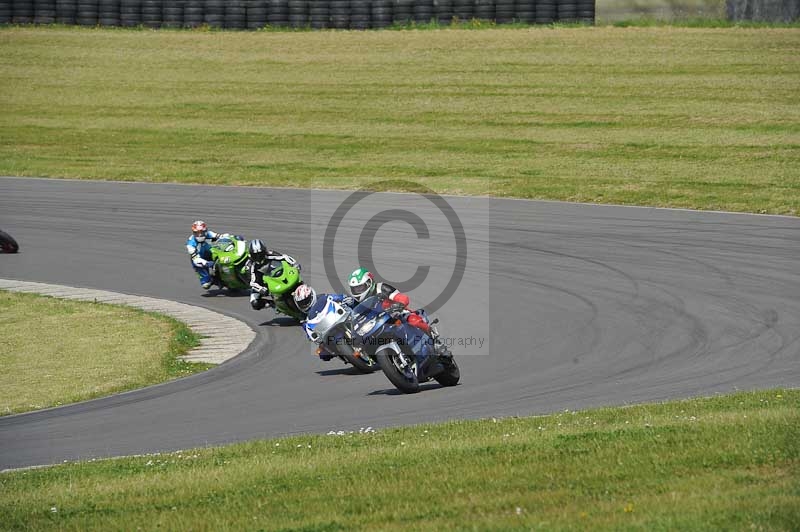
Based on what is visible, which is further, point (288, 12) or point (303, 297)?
point (288, 12)

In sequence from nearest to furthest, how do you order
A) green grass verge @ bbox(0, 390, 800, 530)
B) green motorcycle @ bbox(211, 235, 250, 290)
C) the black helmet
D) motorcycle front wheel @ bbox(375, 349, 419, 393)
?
green grass verge @ bbox(0, 390, 800, 530) < motorcycle front wheel @ bbox(375, 349, 419, 393) < the black helmet < green motorcycle @ bbox(211, 235, 250, 290)

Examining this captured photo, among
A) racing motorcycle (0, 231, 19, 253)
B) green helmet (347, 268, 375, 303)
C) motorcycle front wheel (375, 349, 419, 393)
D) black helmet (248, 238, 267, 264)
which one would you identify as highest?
green helmet (347, 268, 375, 303)

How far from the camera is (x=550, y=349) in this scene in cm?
1519

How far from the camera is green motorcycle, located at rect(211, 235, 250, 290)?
1994 centimetres

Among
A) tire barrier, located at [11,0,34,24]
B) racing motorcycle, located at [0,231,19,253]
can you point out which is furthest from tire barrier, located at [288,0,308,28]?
racing motorcycle, located at [0,231,19,253]

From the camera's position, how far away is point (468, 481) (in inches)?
330

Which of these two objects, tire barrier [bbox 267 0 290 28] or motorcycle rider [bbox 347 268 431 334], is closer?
motorcycle rider [bbox 347 268 431 334]

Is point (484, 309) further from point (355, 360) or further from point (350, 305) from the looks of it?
point (350, 305)

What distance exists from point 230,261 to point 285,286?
2913mm

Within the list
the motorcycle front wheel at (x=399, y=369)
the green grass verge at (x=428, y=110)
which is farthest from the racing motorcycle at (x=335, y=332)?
the green grass verge at (x=428, y=110)

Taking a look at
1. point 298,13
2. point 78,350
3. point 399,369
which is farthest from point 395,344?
point 298,13

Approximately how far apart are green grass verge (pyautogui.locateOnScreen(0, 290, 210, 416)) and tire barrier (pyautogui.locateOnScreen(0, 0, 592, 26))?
3257cm

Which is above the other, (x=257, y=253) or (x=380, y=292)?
(x=380, y=292)

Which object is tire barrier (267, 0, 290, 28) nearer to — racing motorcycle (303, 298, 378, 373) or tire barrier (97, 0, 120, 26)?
tire barrier (97, 0, 120, 26)
